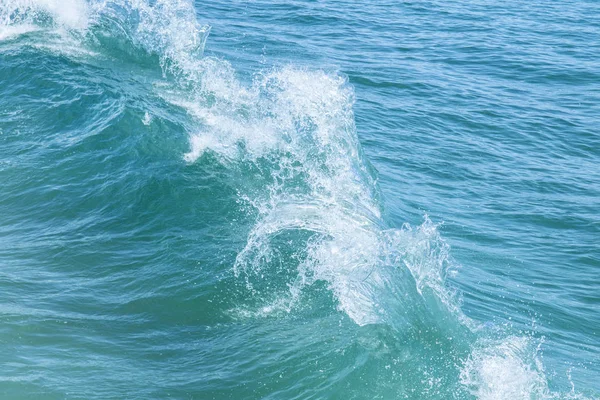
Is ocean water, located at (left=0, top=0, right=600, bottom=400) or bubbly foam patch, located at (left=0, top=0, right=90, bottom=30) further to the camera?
bubbly foam patch, located at (left=0, top=0, right=90, bottom=30)

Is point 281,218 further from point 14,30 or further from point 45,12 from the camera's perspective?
point 45,12

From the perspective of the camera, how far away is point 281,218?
12.5 meters

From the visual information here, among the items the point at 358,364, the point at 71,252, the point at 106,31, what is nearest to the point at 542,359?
the point at 358,364

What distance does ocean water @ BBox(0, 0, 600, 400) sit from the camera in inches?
375

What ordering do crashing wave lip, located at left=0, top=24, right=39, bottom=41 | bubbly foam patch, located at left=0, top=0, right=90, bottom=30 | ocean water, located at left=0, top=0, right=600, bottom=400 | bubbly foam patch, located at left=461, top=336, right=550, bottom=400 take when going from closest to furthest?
bubbly foam patch, located at left=461, top=336, right=550, bottom=400, ocean water, located at left=0, top=0, right=600, bottom=400, crashing wave lip, located at left=0, top=24, right=39, bottom=41, bubbly foam patch, located at left=0, top=0, right=90, bottom=30

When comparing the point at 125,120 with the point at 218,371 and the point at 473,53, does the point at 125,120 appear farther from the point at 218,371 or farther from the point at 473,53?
the point at 473,53

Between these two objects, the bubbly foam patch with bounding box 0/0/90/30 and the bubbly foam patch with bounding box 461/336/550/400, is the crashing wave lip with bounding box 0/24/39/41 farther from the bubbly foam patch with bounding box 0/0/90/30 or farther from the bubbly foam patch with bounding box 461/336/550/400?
the bubbly foam patch with bounding box 461/336/550/400

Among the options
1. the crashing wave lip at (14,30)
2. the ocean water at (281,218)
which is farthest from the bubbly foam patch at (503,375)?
the crashing wave lip at (14,30)

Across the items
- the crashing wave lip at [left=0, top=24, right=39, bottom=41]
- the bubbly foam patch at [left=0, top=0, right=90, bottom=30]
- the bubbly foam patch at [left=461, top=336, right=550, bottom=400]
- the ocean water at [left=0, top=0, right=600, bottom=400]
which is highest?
the bubbly foam patch at [left=0, top=0, right=90, bottom=30]

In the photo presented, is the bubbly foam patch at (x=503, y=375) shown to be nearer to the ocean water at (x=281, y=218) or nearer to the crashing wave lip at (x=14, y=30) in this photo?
the ocean water at (x=281, y=218)

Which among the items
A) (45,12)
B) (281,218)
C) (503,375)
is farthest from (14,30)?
(503,375)

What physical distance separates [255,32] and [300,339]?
19.2 meters

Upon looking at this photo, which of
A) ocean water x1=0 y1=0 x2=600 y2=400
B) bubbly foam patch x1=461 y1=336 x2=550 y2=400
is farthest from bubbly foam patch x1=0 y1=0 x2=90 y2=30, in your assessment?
bubbly foam patch x1=461 y1=336 x2=550 y2=400

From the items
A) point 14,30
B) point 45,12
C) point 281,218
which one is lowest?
point 281,218
